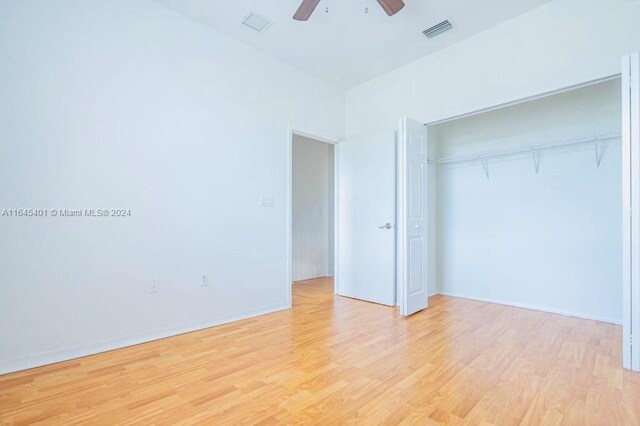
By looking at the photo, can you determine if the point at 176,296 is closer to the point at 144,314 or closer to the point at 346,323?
the point at 144,314

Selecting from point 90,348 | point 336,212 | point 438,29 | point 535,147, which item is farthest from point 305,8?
point 90,348

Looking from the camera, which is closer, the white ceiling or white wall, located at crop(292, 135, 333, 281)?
the white ceiling

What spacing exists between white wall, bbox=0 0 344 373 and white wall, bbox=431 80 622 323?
96.1 inches

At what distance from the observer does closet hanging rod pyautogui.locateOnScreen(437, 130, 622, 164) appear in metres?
3.12

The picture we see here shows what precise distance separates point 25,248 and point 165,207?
96cm

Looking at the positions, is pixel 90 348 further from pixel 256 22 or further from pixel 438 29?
pixel 438 29

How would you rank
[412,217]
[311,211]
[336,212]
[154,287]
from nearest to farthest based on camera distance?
1. [154,287]
2. [412,217]
3. [336,212]
4. [311,211]

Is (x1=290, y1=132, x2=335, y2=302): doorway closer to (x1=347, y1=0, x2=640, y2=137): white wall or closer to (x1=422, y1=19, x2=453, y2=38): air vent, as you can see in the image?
(x1=347, y1=0, x2=640, y2=137): white wall

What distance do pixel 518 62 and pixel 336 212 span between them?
2602 mm

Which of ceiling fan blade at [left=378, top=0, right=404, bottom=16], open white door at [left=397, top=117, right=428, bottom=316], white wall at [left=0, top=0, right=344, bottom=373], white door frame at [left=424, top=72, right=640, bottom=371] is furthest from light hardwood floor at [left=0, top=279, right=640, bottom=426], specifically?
ceiling fan blade at [left=378, top=0, right=404, bottom=16]

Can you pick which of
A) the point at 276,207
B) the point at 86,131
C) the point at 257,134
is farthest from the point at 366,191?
the point at 86,131

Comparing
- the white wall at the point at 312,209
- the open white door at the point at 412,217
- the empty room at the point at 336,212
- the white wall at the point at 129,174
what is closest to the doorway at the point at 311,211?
the white wall at the point at 312,209

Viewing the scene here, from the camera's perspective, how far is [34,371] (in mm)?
2109

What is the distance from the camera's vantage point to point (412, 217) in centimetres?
348
